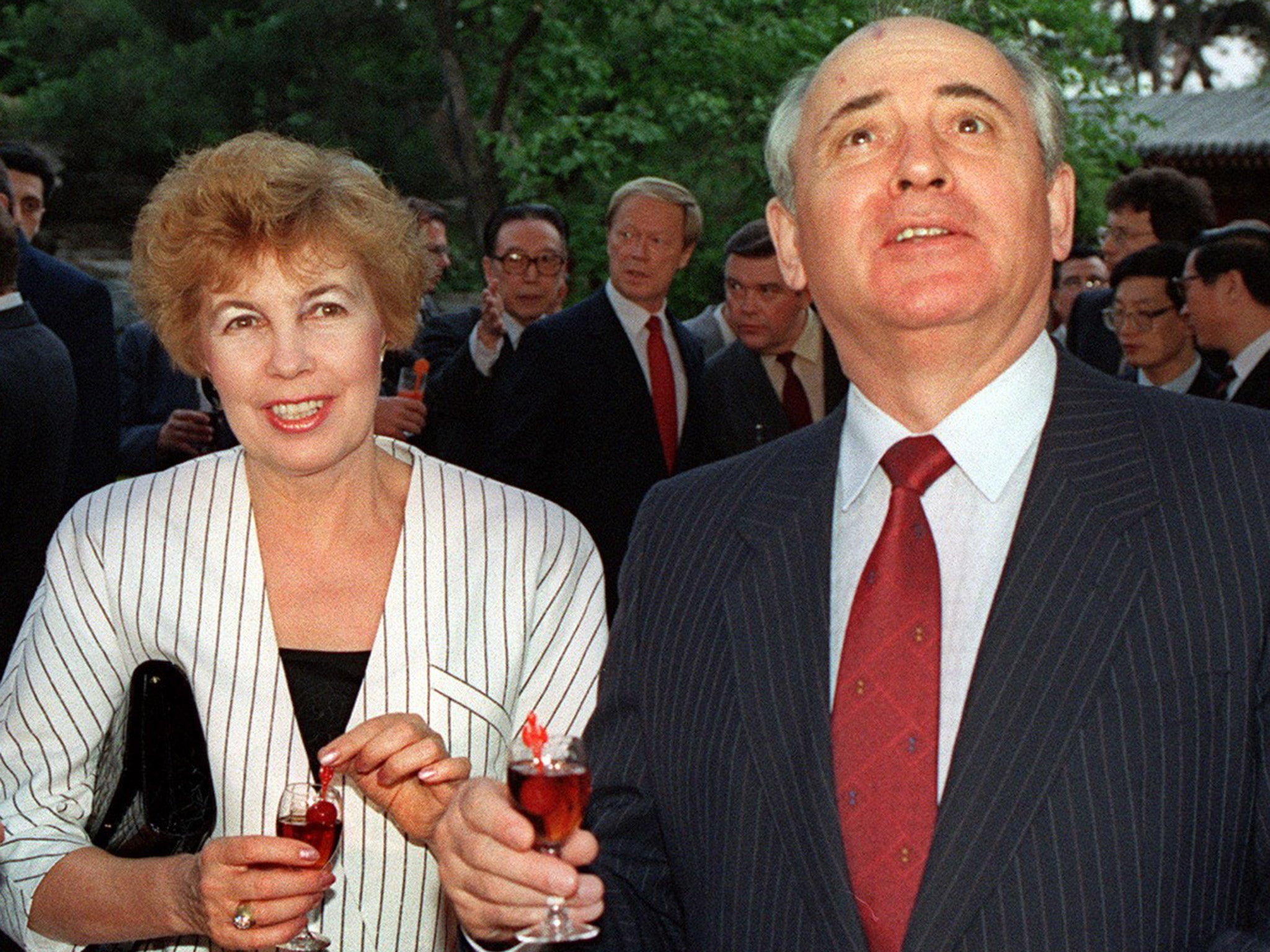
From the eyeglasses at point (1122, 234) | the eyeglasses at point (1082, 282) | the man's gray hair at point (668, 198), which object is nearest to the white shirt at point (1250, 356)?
the eyeglasses at point (1122, 234)

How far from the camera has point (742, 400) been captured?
6.70 metres

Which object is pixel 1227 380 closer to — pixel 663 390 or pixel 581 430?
pixel 663 390

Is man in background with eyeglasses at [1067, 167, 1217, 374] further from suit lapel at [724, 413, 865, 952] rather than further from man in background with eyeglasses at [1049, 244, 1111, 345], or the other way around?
suit lapel at [724, 413, 865, 952]

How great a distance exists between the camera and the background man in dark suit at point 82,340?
18.7ft

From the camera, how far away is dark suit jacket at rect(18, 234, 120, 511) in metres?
5.70

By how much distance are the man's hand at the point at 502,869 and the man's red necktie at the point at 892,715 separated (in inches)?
13.3

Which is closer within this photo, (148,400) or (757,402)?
(757,402)

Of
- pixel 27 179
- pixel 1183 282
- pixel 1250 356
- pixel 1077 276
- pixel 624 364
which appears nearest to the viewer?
pixel 1250 356

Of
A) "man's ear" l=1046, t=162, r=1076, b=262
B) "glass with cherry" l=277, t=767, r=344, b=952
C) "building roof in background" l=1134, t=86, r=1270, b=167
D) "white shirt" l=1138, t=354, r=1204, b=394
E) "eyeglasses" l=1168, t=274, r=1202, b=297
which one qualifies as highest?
"building roof in background" l=1134, t=86, r=1270, b=167

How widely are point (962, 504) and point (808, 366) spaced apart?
482 cm

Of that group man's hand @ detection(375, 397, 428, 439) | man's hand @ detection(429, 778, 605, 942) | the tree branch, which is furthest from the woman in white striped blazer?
the tree branch

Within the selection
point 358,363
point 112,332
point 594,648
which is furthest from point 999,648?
point 112,332

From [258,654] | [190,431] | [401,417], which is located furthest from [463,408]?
[258,654]

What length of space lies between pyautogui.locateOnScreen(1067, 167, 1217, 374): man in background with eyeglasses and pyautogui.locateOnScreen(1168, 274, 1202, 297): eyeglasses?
1159 millimetres
